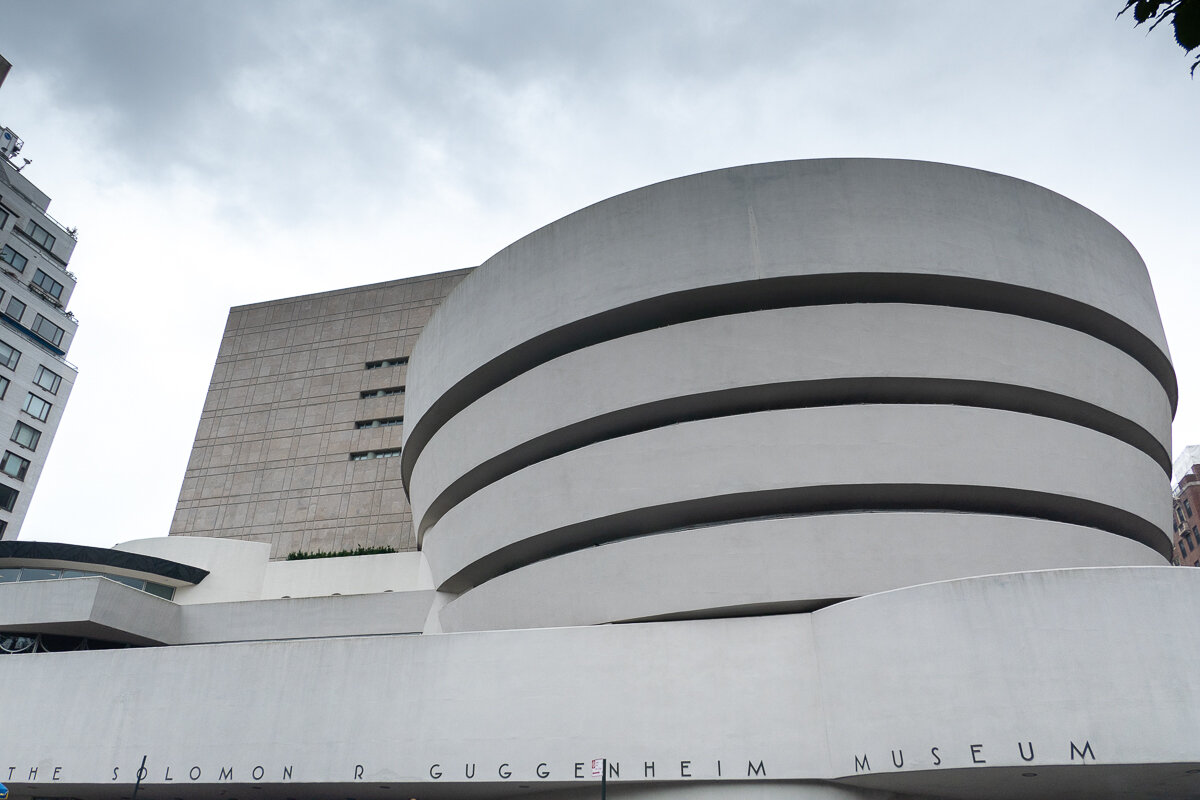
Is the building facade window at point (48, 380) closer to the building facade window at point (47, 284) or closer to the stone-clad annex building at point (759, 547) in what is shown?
the building facade window at point (47, 284)

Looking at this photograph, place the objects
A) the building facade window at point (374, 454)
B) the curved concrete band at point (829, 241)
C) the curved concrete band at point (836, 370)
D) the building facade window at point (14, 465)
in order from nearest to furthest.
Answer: the curved concrete band at point (836, 370), the curved concrete band at point (829, 241), the building facade window at point (374, 454), the building facade window at point (14, 465)

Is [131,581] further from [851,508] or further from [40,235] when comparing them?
[40,235]

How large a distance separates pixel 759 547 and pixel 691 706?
402 cm

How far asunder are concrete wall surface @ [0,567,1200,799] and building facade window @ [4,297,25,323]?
31981 millimetres

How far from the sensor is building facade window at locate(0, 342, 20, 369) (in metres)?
47.4

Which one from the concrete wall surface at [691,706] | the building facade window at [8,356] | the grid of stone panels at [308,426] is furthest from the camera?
the building facade window at [8,356]

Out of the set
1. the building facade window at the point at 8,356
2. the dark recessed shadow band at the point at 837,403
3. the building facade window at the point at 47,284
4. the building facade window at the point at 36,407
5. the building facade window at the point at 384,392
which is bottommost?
the dark recessed shadow band at the point at 837,403

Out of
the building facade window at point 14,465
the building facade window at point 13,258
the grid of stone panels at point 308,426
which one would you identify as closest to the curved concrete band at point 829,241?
the grid of stone panels at point 308,426

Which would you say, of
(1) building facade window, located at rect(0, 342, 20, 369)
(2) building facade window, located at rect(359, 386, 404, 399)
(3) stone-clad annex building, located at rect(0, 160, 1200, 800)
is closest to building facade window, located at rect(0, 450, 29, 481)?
(1) building facade window, located at rect(0, 342, 20, 369)

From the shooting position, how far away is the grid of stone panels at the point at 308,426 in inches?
1670

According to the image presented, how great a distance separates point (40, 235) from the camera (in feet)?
176

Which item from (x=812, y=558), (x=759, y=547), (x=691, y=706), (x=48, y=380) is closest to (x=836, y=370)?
(x=812, y=558)

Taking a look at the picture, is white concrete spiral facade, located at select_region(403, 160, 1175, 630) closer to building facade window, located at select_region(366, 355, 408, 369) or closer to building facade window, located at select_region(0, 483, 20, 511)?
building facade window, located at select_region(366, 355, 408, 369)

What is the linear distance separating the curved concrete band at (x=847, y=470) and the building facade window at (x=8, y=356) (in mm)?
40226
